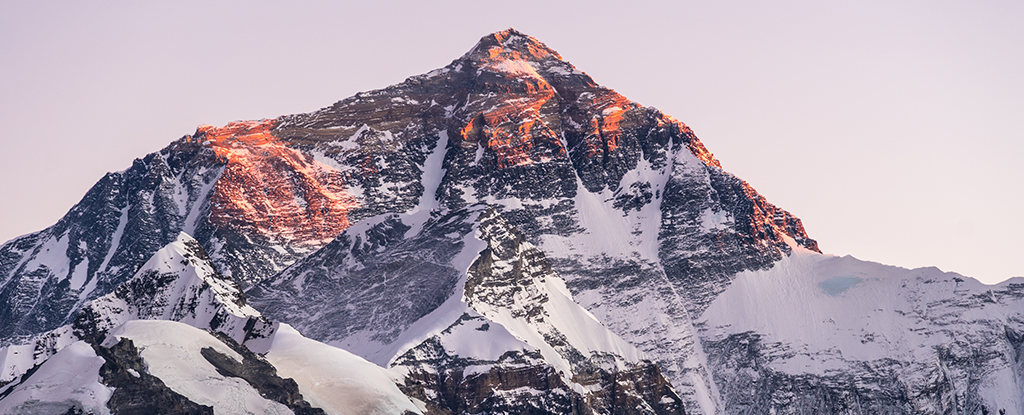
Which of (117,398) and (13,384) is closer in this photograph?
(117,398)

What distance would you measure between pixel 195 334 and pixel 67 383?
2095cm

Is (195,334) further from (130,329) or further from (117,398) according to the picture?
(117,398)

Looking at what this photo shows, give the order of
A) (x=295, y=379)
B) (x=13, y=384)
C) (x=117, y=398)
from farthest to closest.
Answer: (x=295, y=379) → (x=13, y=384) → (x=117, y=398)

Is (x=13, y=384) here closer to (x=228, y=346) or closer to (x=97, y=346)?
(x=97, y=346)

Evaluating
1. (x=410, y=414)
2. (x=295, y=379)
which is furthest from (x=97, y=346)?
(x=410, y=414)

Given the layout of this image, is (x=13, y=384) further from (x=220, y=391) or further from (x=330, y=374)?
(x=330, y=374)

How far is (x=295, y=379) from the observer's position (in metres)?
193

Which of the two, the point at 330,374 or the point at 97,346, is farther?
the point at 330,374

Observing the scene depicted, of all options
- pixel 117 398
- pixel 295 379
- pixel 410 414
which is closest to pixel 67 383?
pixel 117 398

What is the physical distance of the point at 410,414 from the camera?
197250 mm

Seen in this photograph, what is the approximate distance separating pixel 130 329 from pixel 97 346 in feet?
28.6

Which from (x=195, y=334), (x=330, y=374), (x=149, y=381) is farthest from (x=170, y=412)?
(x=330, y=374)

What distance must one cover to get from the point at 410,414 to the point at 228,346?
22802 mm

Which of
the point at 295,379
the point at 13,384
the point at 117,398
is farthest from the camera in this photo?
the point at 295,379
